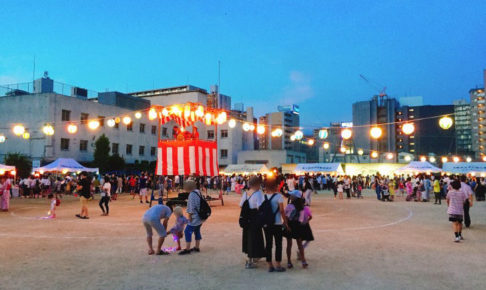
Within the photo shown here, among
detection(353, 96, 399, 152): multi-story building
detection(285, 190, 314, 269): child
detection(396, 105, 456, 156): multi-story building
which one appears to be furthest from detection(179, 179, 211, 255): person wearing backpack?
detection(396, 105, 456, 156): multi-story building

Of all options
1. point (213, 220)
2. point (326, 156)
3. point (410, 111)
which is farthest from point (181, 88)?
point (410, 111)

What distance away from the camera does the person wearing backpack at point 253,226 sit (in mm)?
6039

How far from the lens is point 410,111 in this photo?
122000 mm

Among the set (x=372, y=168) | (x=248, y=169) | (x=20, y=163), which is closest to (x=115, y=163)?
(x=20, y=163)

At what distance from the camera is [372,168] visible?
4353cm

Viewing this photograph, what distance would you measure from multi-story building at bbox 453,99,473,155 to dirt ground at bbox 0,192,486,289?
14192cm

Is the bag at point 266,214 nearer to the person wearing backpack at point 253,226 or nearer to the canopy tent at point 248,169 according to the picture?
the person wearing backpack at point 253,226

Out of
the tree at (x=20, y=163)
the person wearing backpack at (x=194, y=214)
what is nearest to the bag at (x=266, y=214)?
the person wearing backpack at (x=194, y=214)

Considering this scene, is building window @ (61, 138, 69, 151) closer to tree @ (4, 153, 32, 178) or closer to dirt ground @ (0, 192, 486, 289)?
tree @ (4, 153, 32, 178)

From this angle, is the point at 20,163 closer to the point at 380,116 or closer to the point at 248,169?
the point at 248,169

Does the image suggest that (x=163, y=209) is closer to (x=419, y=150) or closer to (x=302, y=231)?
(x=302, y=231)

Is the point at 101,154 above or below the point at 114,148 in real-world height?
below

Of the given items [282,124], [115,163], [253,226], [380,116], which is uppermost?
[380,116]

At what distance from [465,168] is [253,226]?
117 ft
